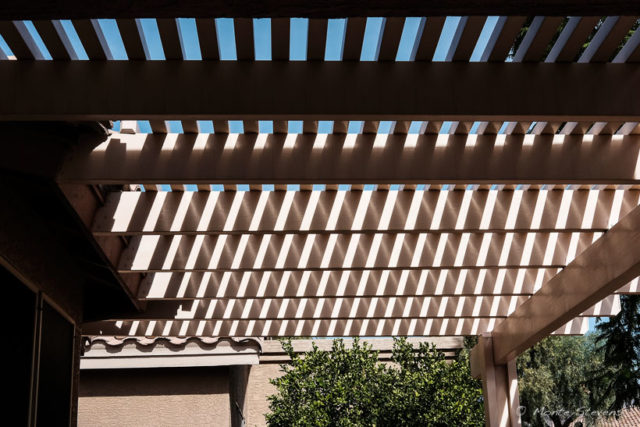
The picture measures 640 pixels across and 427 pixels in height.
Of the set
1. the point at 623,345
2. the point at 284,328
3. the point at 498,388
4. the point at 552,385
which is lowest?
the point at 498,388

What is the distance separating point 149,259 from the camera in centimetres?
613

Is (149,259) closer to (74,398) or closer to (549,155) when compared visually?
(74,398)

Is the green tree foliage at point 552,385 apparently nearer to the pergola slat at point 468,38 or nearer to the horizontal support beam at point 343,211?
the horizontal support beam at point 343,211

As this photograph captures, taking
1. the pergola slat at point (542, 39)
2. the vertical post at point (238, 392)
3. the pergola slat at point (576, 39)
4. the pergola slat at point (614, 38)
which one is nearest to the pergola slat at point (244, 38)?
the pergola slat at point (542, 39)

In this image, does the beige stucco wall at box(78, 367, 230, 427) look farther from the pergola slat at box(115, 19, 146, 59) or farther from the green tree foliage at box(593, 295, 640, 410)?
the pergola slat at box(115, 19, 146, 59)

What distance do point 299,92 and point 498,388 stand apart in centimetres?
648

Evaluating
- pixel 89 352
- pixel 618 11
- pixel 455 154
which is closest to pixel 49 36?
pixel 455 154

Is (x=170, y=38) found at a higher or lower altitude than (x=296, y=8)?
higher

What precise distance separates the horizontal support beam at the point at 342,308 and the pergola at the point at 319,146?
2.37 feet

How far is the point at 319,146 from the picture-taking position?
446 centimetres

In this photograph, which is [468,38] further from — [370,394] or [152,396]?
[152,396]

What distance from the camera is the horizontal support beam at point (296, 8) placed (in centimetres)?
146

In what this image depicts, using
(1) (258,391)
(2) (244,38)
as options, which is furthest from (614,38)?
(1) (258,391)

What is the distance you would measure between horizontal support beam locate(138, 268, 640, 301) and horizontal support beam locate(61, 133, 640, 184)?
2.68 m
